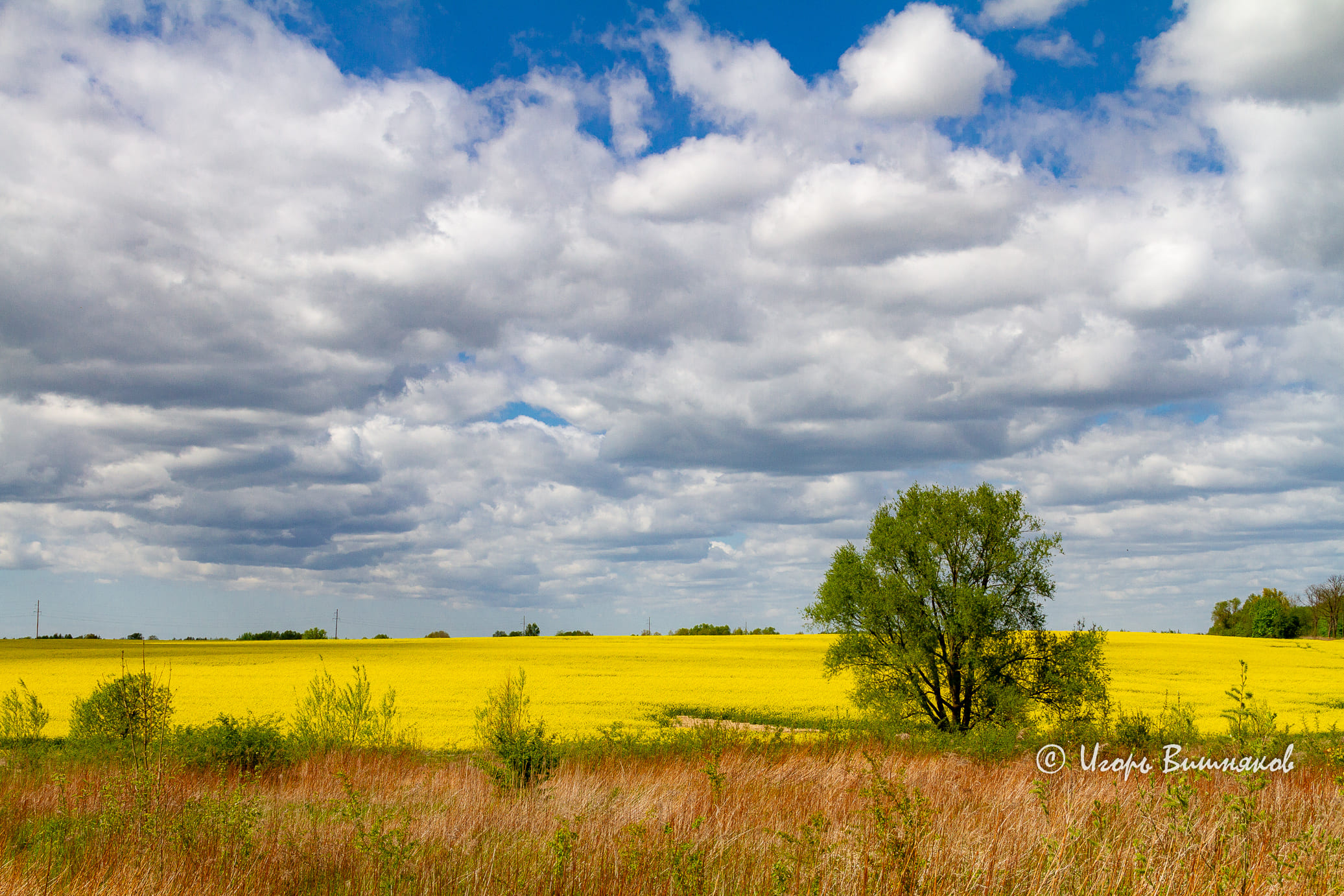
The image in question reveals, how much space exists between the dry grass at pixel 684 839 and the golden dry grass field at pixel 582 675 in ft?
40.6

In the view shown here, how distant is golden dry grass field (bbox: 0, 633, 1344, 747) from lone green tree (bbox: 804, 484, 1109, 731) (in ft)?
20.3

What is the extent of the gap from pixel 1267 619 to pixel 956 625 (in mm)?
112105

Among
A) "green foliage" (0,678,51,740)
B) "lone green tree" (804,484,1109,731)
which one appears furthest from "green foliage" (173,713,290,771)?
"lone green tree" (804,484,1109,731)

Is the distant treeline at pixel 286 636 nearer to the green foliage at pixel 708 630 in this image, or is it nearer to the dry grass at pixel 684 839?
the green foliage at pixel 708 630

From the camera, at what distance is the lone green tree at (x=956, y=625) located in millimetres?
24719

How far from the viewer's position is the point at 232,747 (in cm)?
1772

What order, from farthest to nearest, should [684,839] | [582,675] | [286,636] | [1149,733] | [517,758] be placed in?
[286,636]
[582,675]
[1149,733]
[517,758]
[684,839]

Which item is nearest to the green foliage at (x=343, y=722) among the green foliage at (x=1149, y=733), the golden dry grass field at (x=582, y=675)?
the golden dry grass field at (x=582, y=675)

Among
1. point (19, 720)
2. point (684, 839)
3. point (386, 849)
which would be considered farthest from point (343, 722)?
point (386, 849)

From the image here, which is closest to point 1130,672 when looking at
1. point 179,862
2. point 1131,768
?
point 1131,768

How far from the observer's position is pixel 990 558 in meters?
25.7

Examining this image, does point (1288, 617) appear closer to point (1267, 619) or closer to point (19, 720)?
point (1267, 619)

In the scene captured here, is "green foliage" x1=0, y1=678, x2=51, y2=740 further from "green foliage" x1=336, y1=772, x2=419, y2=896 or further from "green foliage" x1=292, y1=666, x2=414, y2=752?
"green foliage" x1=336, y1=772, x2=419, y2=896

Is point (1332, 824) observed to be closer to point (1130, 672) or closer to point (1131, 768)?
point (1131, 768)
